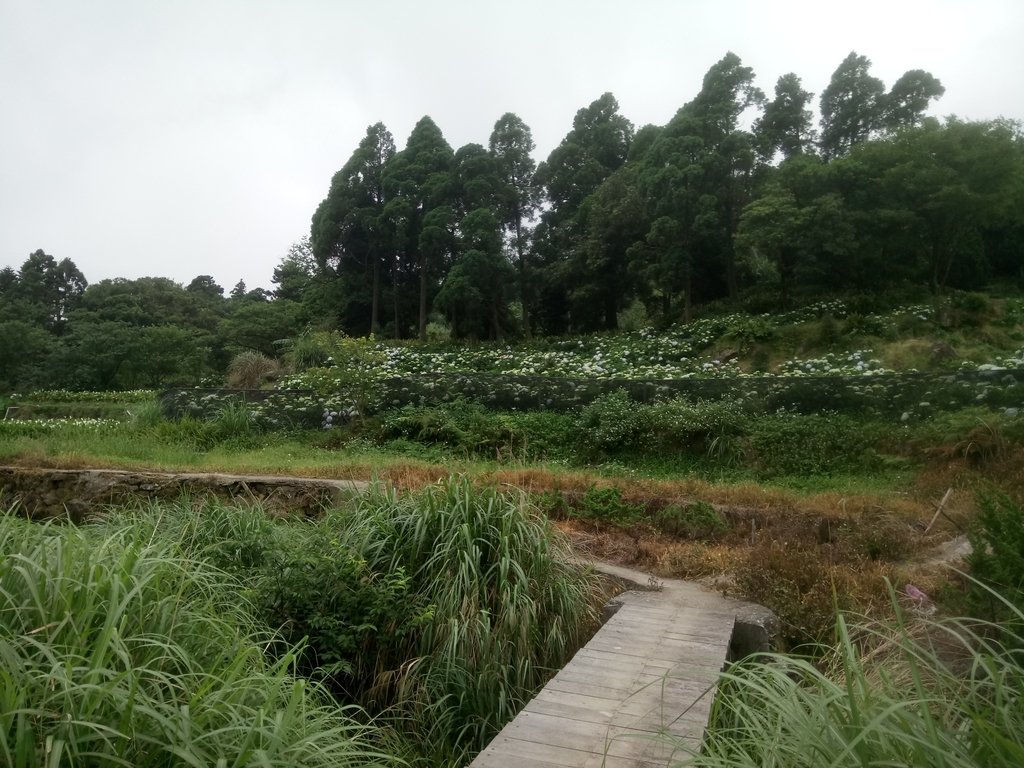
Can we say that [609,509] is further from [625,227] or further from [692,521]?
[625,227]

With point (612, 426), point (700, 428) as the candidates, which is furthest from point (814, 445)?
point (612, 426)

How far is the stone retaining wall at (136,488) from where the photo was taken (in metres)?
8.41

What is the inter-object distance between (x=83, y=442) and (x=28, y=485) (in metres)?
2.55

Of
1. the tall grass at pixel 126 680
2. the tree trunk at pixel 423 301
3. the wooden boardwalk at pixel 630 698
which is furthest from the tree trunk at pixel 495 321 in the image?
the tall grass at pixel 126 680

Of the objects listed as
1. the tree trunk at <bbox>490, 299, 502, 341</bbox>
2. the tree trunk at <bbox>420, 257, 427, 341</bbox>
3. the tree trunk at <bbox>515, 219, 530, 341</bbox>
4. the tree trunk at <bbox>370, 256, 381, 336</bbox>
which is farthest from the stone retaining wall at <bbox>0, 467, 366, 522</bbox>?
the tree trunk at <bbox>370, 256, 381, 336</bbox>

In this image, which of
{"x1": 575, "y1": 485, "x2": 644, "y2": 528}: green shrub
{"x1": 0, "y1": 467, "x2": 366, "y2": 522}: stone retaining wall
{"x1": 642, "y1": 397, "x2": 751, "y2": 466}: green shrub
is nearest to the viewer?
{"x1": 575, "y1": 485, "x2": 644, "y2": 528}: green shrub

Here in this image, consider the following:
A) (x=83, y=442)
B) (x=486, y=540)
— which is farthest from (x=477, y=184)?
(x=486, y=540)

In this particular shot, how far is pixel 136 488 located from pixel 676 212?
1968 centimetres

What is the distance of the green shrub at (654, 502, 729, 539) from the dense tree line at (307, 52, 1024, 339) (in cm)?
1690

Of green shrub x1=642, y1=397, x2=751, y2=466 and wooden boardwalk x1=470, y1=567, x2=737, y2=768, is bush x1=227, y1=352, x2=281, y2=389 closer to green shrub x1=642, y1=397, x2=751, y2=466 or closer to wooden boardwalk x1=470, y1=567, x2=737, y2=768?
green shrub x1=642, y1=397, x2=751, y2=466

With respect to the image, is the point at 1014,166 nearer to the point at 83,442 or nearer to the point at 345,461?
the point at 345,461

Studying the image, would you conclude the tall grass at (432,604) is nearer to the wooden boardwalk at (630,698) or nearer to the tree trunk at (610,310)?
the wooden boardwalk at (630,698)

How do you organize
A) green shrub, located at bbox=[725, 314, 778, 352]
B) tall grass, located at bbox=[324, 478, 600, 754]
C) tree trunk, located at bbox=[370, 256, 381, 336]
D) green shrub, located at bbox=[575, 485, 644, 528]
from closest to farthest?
tall grass, located at bbox=[324, 478, 600, 754] < green shrub, located at bbox=[575, 485, 644, 528] < green shrub, located at bbox=[725, 314, 778, 352] < tree trunk, located at bbox=[370, 256, 381, 336]

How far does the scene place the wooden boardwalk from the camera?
2844mm
